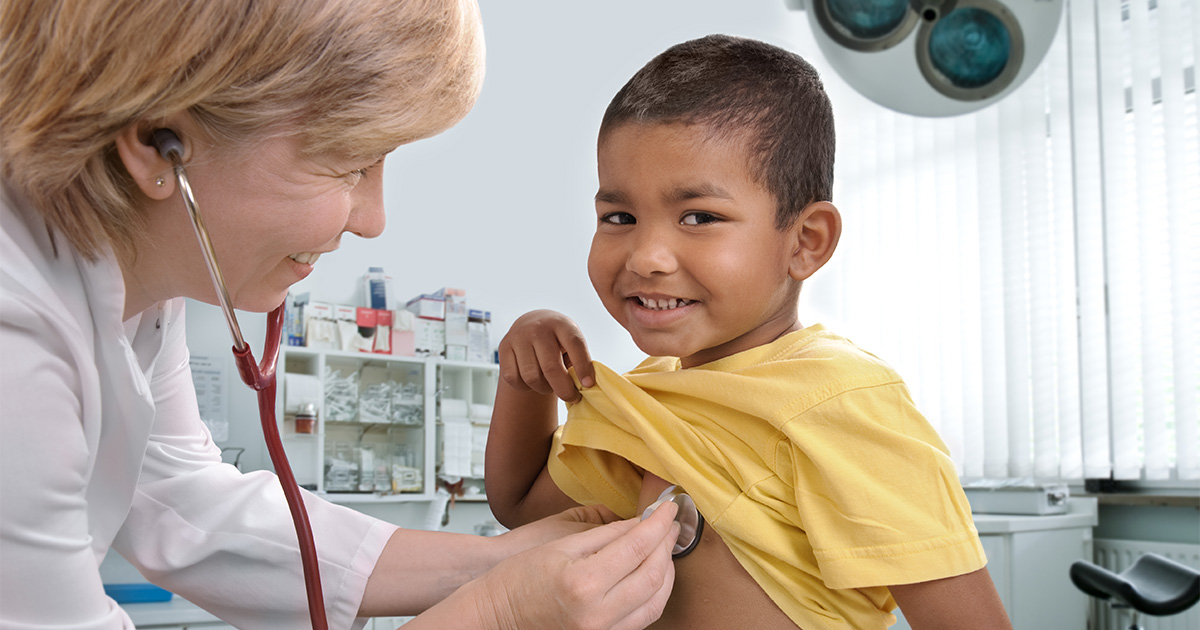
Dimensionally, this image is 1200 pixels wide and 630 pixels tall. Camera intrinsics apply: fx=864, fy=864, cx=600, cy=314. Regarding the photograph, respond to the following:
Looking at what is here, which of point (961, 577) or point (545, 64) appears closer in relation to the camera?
point (961, 577)

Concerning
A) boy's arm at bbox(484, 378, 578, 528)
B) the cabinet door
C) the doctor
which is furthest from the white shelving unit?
the doctor

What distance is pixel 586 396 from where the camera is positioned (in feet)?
3.38

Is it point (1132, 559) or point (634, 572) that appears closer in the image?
point (634, 572)

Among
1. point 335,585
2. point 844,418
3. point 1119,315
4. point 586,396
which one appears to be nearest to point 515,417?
point 586,396

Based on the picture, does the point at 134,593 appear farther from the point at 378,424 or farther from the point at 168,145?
the point at 168,145

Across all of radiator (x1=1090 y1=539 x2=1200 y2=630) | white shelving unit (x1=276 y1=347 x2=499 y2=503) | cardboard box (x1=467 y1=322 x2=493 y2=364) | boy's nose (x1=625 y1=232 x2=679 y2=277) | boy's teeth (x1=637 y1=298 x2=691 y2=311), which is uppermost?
boy's nose (x1=625 y1=232 x2=679 y2=277)

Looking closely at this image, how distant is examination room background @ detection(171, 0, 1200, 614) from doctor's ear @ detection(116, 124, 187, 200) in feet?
10.2

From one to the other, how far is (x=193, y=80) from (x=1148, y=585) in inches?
115

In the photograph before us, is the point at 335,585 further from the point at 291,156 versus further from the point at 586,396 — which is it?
the point at 291,156

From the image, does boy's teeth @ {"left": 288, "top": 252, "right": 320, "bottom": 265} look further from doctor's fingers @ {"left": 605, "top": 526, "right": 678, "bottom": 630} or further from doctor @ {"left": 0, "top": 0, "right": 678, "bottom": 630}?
doctor's fingers @ {"left": 605, "top": 526, "right": 678, "bottom": 630}

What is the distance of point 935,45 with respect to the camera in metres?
2.54

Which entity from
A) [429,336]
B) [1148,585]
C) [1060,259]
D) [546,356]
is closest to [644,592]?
[546,356]

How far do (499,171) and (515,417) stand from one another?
3518mm

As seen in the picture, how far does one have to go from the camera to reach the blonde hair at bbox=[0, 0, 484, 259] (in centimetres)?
67
